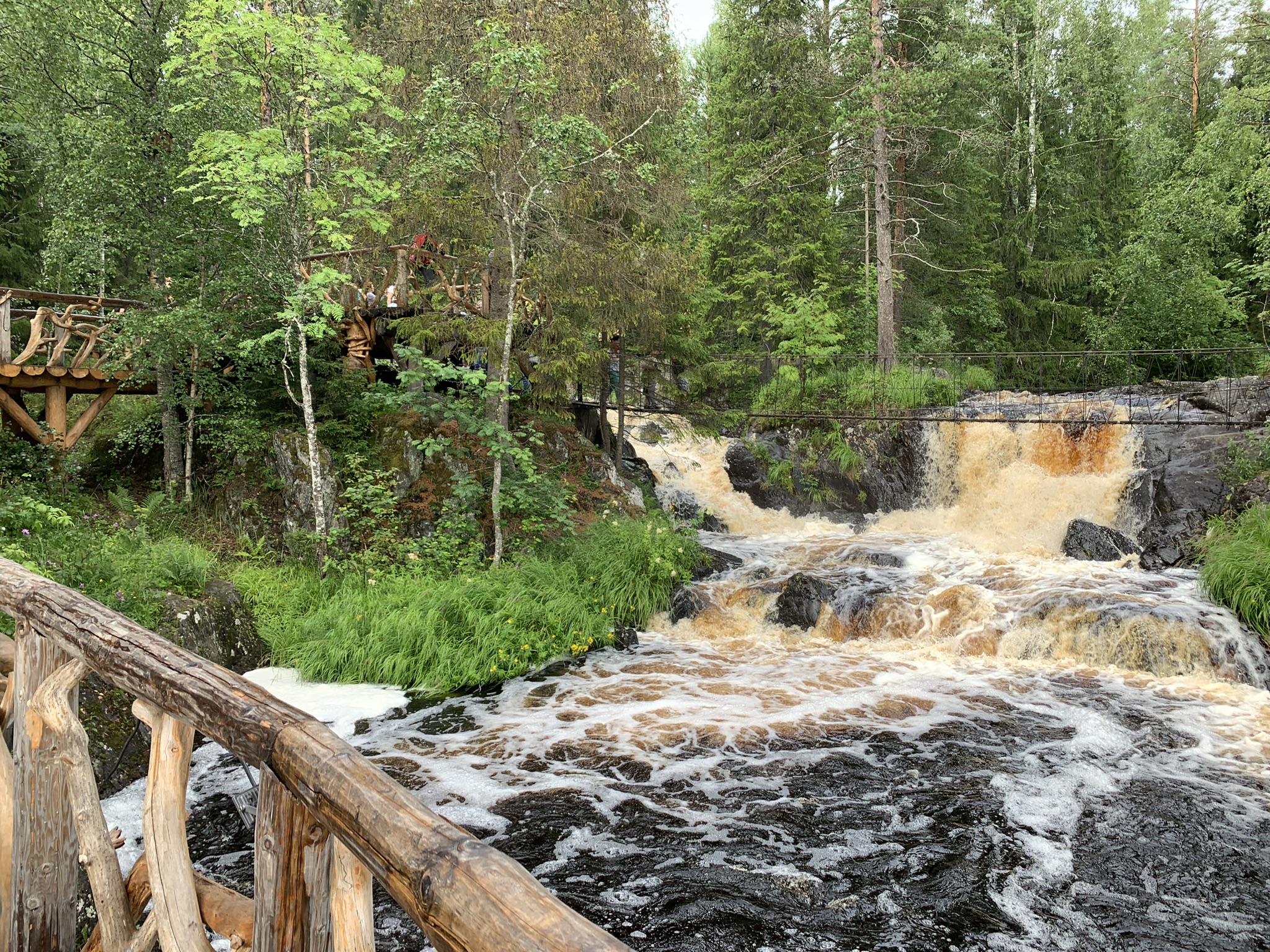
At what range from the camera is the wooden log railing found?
1.41 metres

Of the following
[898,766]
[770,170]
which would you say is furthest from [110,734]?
[770,170]

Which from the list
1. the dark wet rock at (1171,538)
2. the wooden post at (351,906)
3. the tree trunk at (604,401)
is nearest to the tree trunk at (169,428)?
the tree trunk at (604,401)

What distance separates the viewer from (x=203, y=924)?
7.89ft

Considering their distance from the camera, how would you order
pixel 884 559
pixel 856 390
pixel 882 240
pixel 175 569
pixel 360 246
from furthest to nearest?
pixel 882 240, pixel 856 390, pixel 884 559, pixel 360 246, pixel 175 569

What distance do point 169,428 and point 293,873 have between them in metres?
11.7

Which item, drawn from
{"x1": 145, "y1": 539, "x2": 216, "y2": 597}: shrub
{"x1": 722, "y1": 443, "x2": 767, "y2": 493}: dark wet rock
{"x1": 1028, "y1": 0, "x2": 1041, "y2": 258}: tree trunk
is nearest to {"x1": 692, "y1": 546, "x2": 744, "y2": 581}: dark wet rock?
{"x1": 722, "y1": 443, "x2": 767, "y2": 493}: dark wet rock

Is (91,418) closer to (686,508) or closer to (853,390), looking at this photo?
(686,508)

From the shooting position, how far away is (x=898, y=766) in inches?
287

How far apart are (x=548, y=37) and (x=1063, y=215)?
830 inches

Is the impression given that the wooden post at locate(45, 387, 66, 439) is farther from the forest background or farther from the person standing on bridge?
the person standing on bridge

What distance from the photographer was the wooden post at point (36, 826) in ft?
8.64

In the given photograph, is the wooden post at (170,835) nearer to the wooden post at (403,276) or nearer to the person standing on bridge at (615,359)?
the person standing on bridge at (615,359)

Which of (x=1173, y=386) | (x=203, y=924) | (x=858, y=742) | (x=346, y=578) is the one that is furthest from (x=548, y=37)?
(x=1173, y=386)

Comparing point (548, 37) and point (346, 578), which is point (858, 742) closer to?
point (346, 578)
